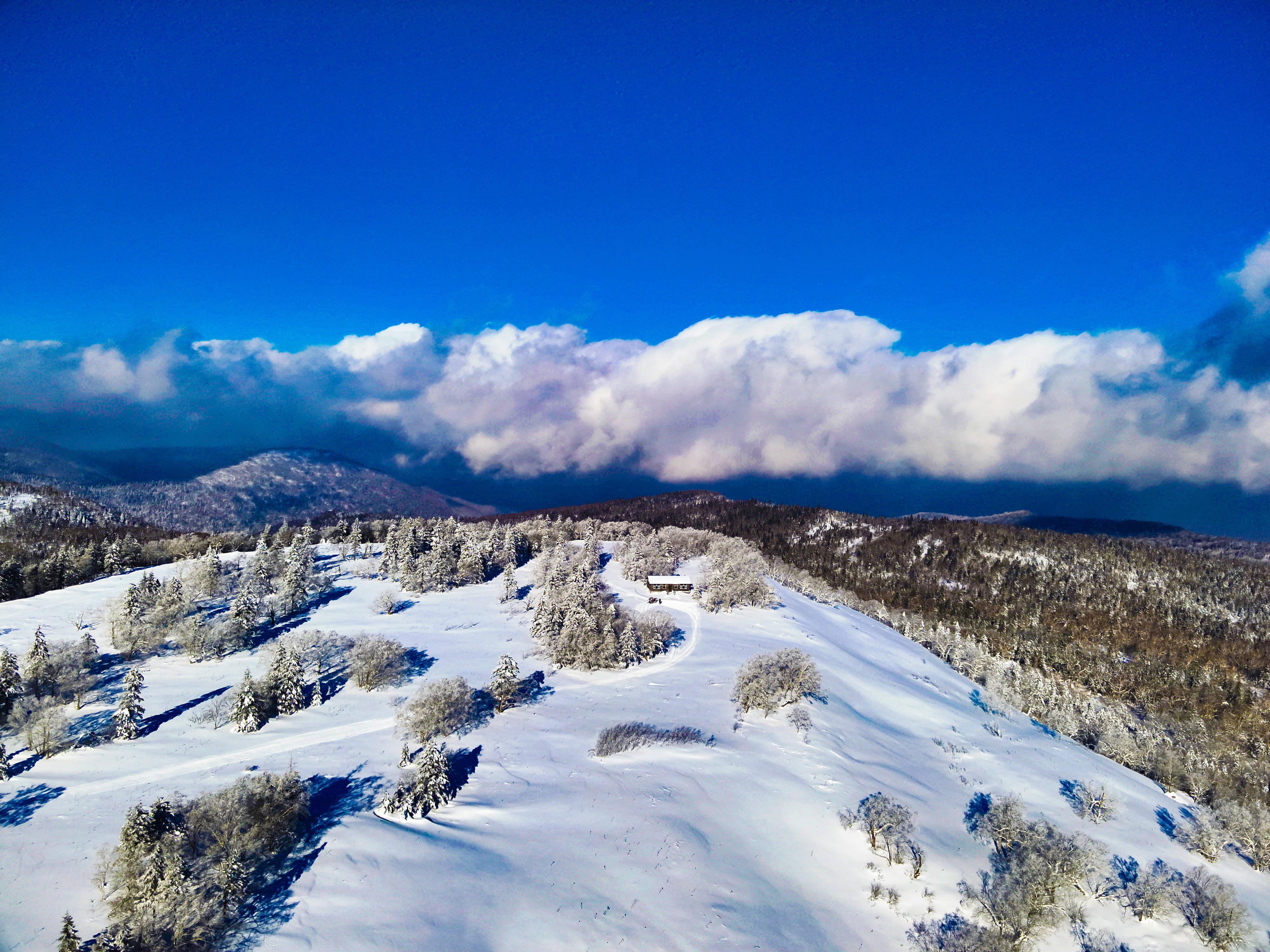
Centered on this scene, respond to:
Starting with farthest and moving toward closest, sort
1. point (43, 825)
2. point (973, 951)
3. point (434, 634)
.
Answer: point (434, 634), point (43, 825), point (973, 951)

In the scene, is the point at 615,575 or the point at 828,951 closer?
the point at 828,951

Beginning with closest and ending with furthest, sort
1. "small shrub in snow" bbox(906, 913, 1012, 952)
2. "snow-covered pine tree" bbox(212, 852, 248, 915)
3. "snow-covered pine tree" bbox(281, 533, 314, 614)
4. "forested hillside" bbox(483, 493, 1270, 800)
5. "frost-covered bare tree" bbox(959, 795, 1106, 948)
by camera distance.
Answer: "snow-covered pine tree" bbox(212, 852, 248, 915) < "small shrub in snow" bbox(906, 913, 1012, 952) < "frost-covered bare tree" bbox(959, 795, 1106, 948) < "snow-covered pine tree" bbox(281, 533, 314, 614) < "forested hillside" bbox(483, 493, 1270, 800)

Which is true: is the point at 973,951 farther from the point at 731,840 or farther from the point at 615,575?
the point at 615,575

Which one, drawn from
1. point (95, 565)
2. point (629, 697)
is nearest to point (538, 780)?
point (629, 697)

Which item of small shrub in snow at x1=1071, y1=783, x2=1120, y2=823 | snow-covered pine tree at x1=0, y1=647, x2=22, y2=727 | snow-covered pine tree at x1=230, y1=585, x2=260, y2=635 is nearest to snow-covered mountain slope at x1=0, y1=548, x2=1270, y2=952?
small shrub in snow at x1=1071, y1=783, x2=1120, y2=823

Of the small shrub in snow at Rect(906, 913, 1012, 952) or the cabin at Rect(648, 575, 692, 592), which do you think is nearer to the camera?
the small shrub in snow at Rect(906, 913, 1012, 952)

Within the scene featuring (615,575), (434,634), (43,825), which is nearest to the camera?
(43,825)

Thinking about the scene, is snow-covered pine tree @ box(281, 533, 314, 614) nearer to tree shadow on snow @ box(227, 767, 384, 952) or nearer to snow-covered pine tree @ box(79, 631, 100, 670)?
snow-covered pine tree @ box(79, 631, 100, 670)
